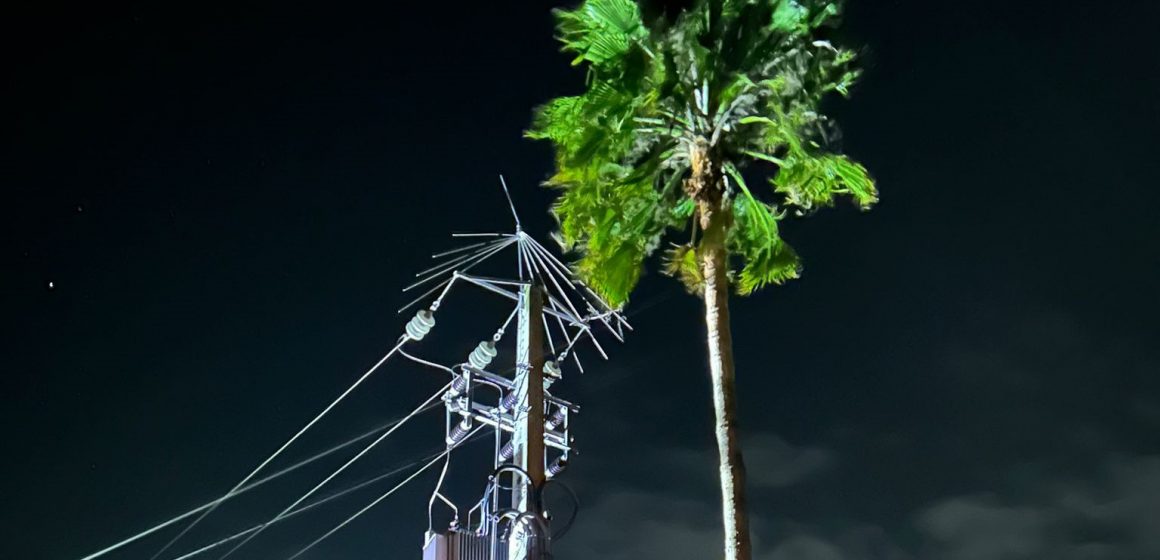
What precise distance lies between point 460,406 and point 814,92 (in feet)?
25.2

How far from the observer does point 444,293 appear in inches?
738

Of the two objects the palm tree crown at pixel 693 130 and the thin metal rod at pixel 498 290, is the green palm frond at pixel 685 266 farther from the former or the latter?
the thin metal rod at pixel 498 290

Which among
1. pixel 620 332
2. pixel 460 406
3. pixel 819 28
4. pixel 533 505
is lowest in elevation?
pixel 533 505

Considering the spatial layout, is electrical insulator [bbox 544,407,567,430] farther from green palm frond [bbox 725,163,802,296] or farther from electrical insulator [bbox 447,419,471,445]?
green palm frond [bbox 725,163,802,296]

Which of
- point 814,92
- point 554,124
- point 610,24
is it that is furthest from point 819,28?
point 554,124

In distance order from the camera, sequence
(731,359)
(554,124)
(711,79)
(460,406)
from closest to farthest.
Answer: (731,359) < (711,79) < (554,124) < (460,406)

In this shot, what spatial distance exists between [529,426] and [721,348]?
3603mm

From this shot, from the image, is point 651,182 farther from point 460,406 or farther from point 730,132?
point 460,406

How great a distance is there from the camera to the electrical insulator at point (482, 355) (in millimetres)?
18578

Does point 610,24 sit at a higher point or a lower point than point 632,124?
higher

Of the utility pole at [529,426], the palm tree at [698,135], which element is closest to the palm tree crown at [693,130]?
the palm tree at [698,135]

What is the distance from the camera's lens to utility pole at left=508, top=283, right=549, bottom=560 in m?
14.8

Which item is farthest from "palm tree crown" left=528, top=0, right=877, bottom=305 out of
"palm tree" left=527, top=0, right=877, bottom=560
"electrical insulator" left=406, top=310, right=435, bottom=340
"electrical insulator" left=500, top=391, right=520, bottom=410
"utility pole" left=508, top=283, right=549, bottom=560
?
"electrical insulator" left=406, top=310, right=435, bottom=340

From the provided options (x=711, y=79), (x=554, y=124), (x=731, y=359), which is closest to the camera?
(x=731, y=359)
